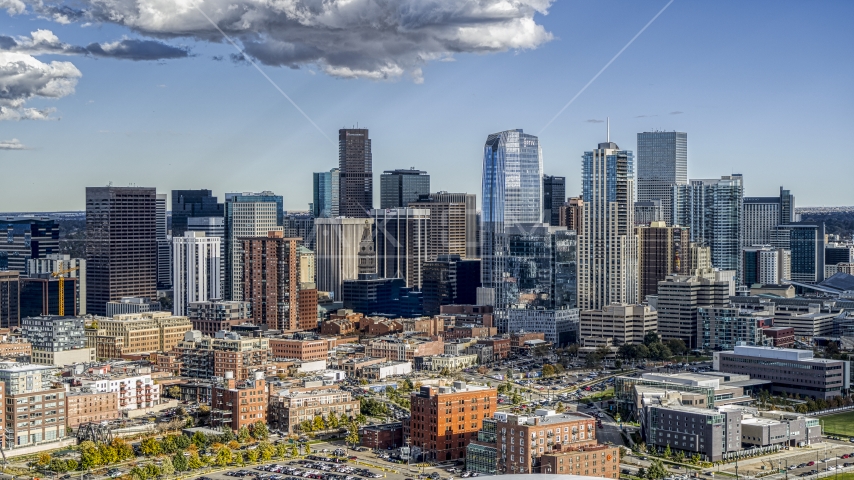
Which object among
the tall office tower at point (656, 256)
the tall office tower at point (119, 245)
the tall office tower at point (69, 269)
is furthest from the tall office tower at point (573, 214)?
the tall office tower at point (69, 269)

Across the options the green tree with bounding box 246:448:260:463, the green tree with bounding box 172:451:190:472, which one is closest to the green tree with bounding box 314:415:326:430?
the green tree with bounding box 246:448:260:463

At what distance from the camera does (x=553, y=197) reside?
5506 centimetres

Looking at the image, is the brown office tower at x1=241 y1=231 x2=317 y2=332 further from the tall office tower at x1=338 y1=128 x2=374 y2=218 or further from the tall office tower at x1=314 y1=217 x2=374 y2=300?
the tall office tower at x1=338 y1=128 x2=374 y2=218

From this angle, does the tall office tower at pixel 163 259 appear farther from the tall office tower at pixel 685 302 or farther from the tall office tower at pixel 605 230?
the tall office tower at pixel 685 302

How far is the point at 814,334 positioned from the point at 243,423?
20.3 meters

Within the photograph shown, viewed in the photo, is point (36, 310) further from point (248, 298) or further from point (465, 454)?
point (465, 454)

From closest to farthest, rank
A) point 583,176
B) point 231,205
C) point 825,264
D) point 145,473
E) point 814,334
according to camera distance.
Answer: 1. point 145,473
2. point 814,334
3. point 583,176
4. point 231,205
5. point 825,264

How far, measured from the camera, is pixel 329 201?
58.5m

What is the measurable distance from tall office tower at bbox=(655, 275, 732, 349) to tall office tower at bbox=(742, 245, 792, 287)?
15.0 meters

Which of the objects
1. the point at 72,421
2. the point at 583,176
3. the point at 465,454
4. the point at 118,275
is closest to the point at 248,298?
the point at 118,275

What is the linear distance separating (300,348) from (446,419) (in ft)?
38.7

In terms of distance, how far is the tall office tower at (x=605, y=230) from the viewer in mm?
40188

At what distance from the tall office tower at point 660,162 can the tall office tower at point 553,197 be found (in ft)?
18.9

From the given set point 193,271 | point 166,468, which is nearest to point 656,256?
point 193,271
